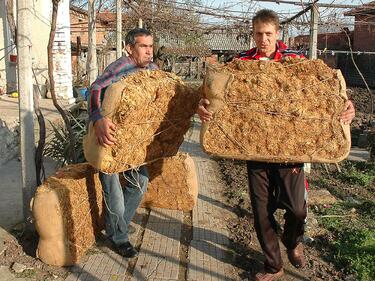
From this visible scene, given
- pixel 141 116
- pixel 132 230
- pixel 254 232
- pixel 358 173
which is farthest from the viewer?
pixel 358 173

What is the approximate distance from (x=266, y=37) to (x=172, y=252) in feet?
6.15

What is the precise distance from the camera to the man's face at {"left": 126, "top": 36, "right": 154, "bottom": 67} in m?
3.29

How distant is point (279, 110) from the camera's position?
2715 mm

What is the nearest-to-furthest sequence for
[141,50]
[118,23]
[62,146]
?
[141,50] < [62,146] < [118,23]

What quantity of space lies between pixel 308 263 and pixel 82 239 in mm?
1841

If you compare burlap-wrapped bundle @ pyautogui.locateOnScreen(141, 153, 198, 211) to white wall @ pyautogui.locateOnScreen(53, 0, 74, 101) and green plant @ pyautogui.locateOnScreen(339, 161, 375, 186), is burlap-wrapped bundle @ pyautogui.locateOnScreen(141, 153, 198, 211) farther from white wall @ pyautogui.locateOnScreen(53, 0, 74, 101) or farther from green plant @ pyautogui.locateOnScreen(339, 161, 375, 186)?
white wall @ pyautogui.locateOnScreen(53, 0, 74, 101)

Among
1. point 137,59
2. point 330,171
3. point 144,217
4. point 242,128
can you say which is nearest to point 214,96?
point 242,128

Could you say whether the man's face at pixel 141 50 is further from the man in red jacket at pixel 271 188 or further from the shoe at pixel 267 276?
the shoe at pixel 267 276

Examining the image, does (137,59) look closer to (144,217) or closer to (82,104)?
(144,217)

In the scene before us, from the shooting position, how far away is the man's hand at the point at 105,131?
2809 mm

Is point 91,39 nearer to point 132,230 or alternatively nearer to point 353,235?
point 132,230

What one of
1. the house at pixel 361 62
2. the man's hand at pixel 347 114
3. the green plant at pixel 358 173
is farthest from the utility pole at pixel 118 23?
the house at pixel 361 62

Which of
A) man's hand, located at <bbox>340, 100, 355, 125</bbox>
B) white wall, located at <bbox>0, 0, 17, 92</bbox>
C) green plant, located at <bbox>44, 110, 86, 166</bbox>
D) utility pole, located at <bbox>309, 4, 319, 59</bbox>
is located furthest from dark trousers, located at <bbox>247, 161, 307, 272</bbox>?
white wall, located at <bbox>0, 0, 17, 92</bbox>

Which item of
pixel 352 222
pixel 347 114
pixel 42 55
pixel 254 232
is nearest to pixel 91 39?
pixel 42 55
